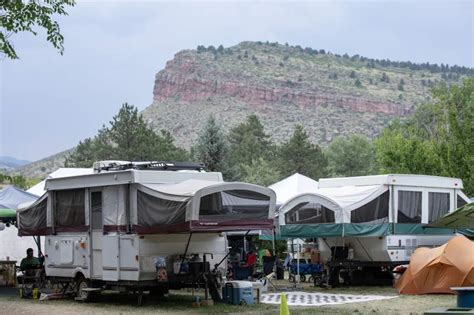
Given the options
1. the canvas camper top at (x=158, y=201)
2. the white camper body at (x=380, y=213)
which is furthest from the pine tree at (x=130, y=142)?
the canvas camper top at (x=158, y=201)

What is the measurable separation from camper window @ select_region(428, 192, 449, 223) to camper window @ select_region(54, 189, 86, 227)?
932cm

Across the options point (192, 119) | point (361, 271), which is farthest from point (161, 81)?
point (361, 271)

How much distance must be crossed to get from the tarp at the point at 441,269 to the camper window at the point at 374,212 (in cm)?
195

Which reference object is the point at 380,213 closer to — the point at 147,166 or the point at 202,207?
the point at 147,166

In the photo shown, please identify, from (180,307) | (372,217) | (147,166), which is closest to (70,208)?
(147,166)

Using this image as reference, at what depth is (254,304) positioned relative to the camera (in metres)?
16.5

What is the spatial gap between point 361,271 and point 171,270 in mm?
7313

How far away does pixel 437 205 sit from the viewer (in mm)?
22094

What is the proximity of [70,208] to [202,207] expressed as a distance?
159 inches

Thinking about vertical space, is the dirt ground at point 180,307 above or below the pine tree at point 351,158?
below

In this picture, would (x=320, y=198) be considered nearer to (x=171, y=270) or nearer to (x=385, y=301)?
(x=385, y=301)

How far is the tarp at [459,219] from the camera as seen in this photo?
65.4 feet

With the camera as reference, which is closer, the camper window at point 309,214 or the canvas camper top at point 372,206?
the canvas camper top at point 372,206

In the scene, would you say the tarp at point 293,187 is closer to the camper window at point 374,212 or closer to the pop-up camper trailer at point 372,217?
the pop-up camper trailer at point 372,217
